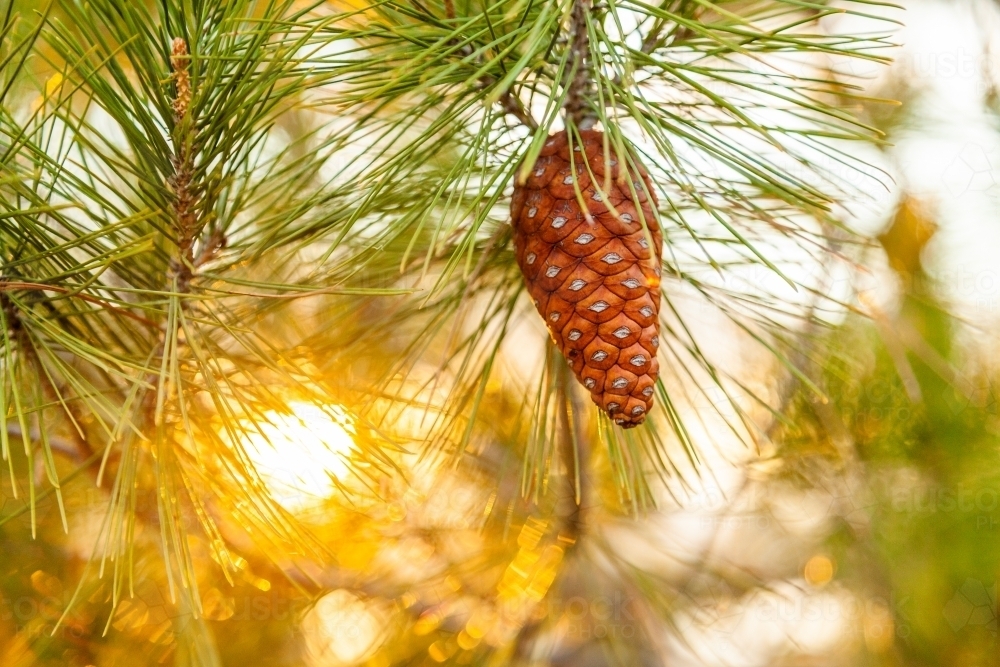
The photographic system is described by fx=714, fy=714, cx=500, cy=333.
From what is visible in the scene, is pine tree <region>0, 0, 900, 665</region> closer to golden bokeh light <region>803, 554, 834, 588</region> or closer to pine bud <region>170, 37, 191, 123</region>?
pine bud <region>170, 37, 191, 123</region>

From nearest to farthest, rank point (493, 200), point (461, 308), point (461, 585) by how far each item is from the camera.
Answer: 1. point (493, 200)
2. point (461, 308)
3. point (461, 585)

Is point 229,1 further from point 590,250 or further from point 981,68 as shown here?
point 981,68

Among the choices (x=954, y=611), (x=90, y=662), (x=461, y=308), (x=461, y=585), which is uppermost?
(x=461, y=308)

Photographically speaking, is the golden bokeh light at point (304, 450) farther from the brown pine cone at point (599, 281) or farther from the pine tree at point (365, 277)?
the brown pine cone at point (599, 281)

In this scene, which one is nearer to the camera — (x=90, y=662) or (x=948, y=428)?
(x=90, y=662)

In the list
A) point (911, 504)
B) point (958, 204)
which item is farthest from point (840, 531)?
point (958, 204)

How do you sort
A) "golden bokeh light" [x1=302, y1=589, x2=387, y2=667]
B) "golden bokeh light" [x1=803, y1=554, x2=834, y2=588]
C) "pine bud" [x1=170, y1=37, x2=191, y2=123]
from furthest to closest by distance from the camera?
"golden bokeh light" [x1=803, y1=554, x2=834, y2=588] → "golden bokeh light" [x1=302, y1=589, x2=387, y2=667] → "pine bud" [x1=170, y1=37, x2=191, y2=123]

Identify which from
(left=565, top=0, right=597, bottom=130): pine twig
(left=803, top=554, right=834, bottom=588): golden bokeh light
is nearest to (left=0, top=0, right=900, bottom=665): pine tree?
(left=565, top=0, right=597, bottom=130): pine twig

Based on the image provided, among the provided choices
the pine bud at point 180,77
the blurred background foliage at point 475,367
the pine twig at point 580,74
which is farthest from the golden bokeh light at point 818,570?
the pine bud at point 180,77
